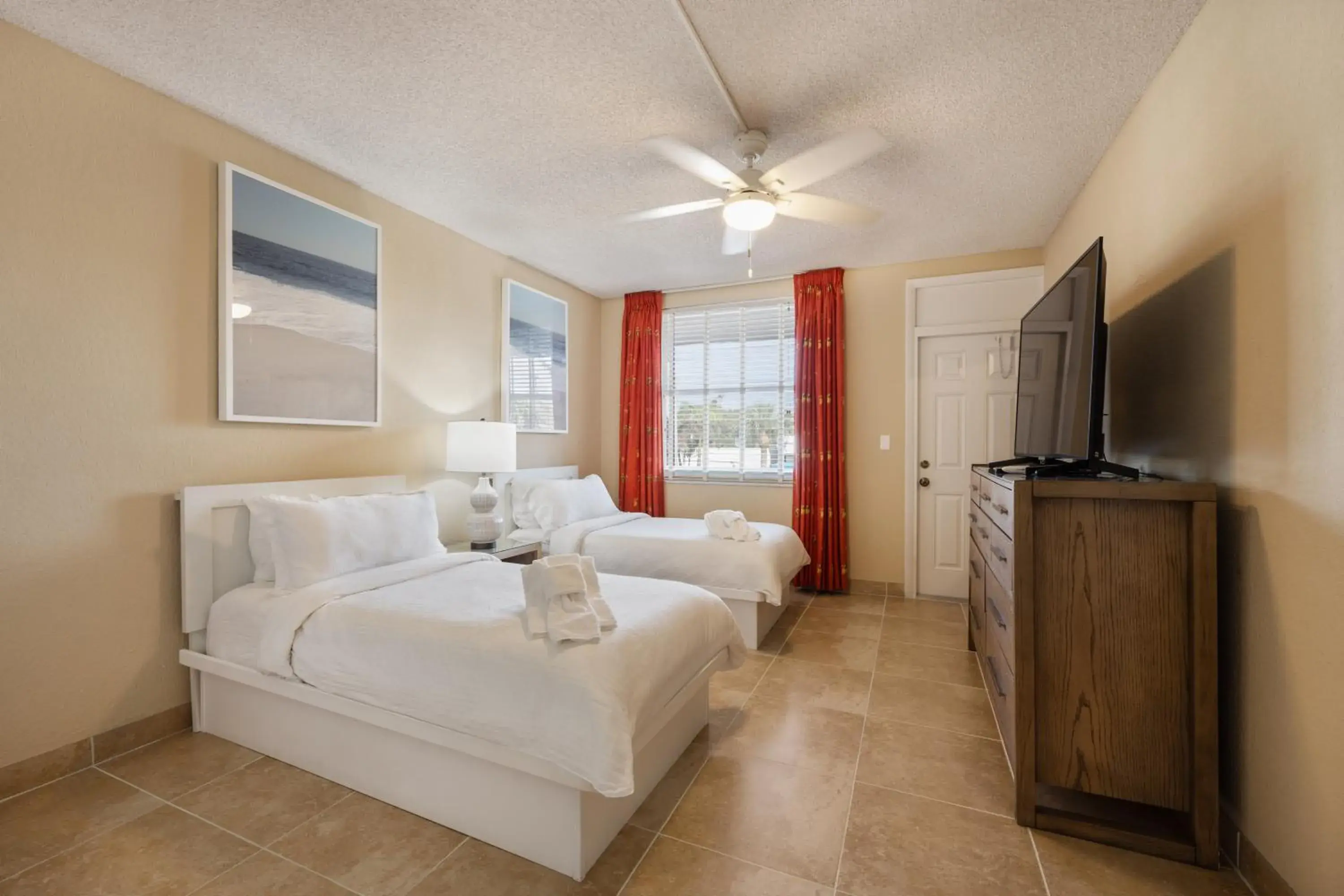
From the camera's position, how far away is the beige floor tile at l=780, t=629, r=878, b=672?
10.1 feet

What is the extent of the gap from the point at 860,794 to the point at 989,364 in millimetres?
3302

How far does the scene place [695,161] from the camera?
7.63ft

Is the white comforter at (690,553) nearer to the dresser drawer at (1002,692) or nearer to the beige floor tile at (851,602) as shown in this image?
the beige floor tile at (851,602)

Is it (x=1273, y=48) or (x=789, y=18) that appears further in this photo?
(x=789, y=18)

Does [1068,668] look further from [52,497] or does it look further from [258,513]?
[52,497]

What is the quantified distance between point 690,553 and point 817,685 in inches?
41.2

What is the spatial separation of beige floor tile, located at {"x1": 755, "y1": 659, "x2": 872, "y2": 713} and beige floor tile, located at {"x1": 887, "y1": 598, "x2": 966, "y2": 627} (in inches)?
46.1

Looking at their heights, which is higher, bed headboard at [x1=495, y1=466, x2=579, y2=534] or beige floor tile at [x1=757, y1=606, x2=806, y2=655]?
bed headboard at [x1=495, y1=466, x2=579, y2=534]

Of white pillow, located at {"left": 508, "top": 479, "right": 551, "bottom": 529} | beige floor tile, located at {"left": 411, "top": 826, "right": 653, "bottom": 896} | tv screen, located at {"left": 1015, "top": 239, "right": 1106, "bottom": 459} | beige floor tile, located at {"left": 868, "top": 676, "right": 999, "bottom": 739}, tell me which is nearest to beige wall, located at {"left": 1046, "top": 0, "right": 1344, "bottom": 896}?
tv screen, located at {"left": 1015, "top": 239, "right": 1106, "bottom": 459}

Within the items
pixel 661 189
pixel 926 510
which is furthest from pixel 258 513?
pixel 926 510

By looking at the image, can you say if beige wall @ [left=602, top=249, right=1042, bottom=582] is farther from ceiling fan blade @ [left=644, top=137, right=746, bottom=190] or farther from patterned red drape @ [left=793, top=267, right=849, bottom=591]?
ceiling fan blade @ [left=644, top=137, right=746, bottom=190]

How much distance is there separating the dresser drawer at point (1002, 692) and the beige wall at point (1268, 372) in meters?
0.55

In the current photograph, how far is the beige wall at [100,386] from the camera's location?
1.91 m

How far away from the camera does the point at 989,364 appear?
4.12 metres
